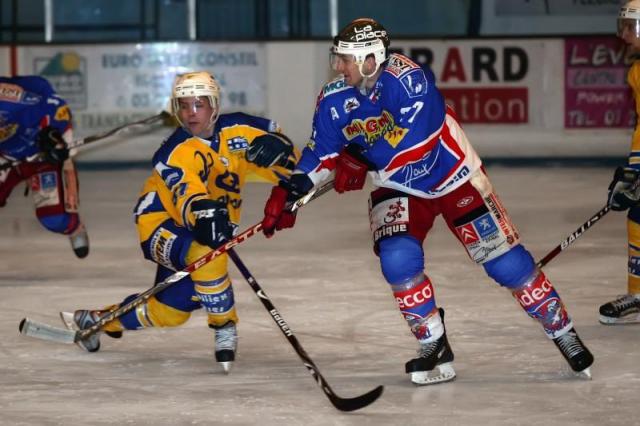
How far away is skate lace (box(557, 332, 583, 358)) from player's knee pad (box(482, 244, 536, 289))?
213mm

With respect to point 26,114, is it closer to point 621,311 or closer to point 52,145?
point 52,145

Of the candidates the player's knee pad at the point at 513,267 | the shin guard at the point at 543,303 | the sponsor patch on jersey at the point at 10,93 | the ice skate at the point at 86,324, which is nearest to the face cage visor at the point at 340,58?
the player's knee pad at the point at 513,267

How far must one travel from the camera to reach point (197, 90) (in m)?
4.53

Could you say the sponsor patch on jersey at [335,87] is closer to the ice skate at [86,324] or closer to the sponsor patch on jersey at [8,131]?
the ice skate at [86,324]

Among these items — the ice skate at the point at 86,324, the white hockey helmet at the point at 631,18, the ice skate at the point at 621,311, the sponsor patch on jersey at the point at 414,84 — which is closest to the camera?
the sponsor patch on jersey at the point at 414,84

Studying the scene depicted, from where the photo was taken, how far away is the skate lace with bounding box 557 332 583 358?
170 inches

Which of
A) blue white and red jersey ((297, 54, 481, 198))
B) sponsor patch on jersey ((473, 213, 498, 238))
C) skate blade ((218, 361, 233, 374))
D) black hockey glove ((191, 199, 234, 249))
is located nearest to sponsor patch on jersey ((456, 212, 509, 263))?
sponsor patch on jersey ((473, 213, 498, 238))

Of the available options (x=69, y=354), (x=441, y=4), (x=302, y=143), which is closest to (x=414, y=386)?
(x=69, y=354)

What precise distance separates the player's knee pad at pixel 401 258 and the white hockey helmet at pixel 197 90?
0.73 meters

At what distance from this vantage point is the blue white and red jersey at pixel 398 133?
4207mm

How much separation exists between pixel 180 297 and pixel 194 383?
1.26 feet

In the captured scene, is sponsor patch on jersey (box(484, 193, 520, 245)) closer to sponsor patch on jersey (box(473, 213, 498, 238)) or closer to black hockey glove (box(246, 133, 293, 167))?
sponsor patch on jersey (box(473, 213, 498, 238))

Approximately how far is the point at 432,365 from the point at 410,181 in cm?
54

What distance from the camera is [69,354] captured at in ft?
15.9
